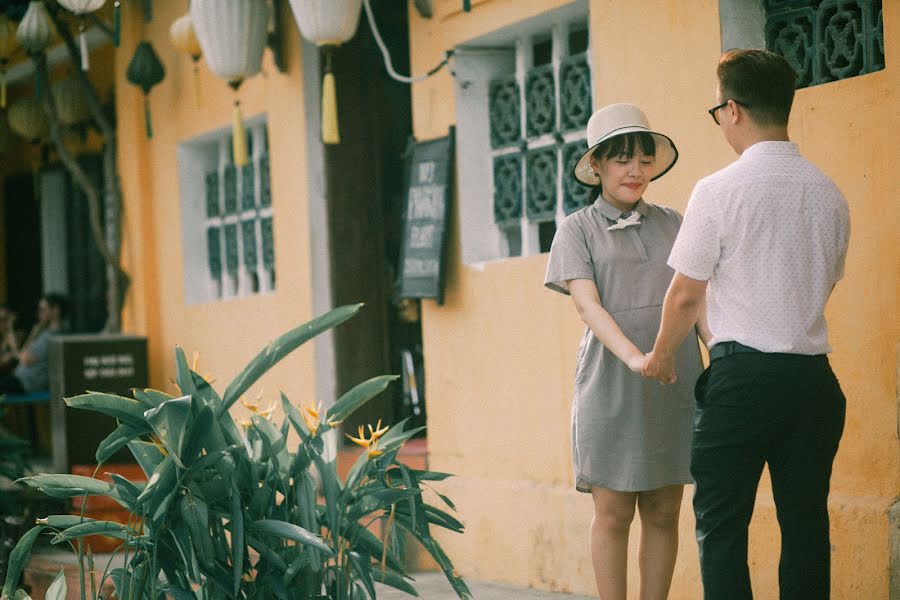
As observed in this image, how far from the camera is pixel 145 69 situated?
33.0 feet

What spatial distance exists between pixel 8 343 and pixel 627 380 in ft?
34.4

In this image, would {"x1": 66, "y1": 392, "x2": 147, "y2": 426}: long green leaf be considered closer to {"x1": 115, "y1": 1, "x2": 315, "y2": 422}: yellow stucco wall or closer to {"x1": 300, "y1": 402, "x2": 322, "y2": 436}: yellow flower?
{"x1": 300, "y1": 402, "x2": 322, "y2": 436}: yellow flower

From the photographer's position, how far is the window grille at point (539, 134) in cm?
653

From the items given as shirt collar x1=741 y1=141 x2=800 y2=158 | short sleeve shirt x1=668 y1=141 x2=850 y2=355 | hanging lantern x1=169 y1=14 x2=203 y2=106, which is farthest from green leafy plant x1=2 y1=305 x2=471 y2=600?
hanging lantern x1=169 y1=14 x2=203 y2=106

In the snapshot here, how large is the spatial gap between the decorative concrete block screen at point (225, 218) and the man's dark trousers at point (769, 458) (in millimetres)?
5891

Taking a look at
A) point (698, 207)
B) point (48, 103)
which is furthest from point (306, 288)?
point (698, 207)

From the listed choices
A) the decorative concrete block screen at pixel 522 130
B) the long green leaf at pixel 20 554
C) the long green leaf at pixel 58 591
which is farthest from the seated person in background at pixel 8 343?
the long green leaf at pixel 20 554

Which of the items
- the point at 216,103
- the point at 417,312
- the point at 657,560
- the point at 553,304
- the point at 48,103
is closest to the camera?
the point at 657,560

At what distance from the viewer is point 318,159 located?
8.45m

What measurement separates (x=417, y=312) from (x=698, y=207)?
4526 millimetres

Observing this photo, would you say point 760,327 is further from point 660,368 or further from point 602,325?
point 602,325

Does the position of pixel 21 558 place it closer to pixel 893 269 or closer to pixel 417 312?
pixel 893 269

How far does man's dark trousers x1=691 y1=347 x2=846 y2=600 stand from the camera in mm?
3643

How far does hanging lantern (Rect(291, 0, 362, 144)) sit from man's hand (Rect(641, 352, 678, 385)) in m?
3.36
